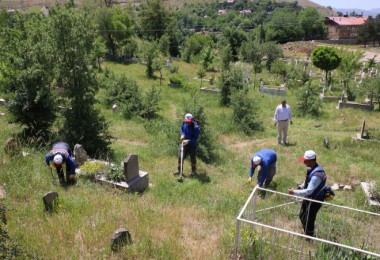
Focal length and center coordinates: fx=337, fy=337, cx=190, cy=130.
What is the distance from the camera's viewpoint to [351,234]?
645 cm

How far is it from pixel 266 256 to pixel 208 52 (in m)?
36.4

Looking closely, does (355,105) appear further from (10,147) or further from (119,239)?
(119,239)

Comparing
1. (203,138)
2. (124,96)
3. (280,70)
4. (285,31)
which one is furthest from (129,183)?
(285,31)

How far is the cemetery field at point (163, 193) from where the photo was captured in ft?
16.2

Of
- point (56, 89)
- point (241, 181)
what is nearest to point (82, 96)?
point (56, 89)

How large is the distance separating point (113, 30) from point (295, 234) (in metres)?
38.4

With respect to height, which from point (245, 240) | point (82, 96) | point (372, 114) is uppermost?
point (82, 96)

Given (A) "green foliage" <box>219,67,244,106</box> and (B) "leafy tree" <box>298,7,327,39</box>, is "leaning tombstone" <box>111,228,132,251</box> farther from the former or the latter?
(B) "leafy tree" <box>298,7,327,39</box>

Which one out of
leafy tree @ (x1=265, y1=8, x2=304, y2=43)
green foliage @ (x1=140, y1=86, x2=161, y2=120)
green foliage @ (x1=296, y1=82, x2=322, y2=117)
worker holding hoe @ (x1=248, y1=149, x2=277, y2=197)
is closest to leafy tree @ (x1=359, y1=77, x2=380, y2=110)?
green foliage @ (x1=296, y1=82, x2=322, y2=117)

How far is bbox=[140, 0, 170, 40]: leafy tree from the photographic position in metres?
56.1

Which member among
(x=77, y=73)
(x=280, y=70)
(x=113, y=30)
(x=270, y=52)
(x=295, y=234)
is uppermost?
(x=113, y=30)

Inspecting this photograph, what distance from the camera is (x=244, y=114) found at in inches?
631

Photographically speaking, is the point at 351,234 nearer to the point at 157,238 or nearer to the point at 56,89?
the point at 157,238

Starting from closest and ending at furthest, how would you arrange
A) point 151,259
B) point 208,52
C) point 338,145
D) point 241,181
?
point 151,259 → point 241,181 → point 338,145 → point 208,52
